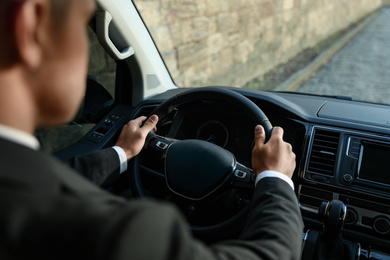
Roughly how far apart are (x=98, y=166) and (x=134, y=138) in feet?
0.80

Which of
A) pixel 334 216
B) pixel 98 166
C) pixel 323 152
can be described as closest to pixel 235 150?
pixel 323 152

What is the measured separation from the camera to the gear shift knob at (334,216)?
5.80 feet

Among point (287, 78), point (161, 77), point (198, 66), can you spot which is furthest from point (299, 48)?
point (161, 77)

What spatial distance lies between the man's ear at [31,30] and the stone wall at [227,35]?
3823mm

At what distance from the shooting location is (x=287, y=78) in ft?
27.8

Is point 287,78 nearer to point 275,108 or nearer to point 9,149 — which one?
point 275,108

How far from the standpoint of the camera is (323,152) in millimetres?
2141

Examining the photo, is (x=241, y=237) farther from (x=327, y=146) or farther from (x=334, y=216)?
(x=327, y=146)

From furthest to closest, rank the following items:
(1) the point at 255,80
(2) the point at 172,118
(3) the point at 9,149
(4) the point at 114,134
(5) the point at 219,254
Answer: (1) the point at 255,80 < (4) the point at 114,134 < (2) the point at 172,118 < (5) the point at 219,254 < (3) the point at 9,149

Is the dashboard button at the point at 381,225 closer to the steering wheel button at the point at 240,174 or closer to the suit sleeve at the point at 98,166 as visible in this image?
the steering wheel button at the point at 240,174

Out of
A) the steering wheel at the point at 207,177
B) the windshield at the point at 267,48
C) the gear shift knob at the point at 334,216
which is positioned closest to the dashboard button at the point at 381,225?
the gear shift knob at the point at 334,216

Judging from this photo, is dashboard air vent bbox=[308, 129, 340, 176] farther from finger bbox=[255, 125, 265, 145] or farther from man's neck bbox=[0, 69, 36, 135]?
man's neck bbox=[0, 69, 36, 135]

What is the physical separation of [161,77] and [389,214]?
1665mm

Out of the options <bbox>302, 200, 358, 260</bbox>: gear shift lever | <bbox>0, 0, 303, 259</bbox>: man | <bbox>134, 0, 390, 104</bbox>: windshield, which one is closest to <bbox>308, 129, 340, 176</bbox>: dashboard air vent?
<bbox>302, 200, 358, 260</bbox>: gear shift lever
